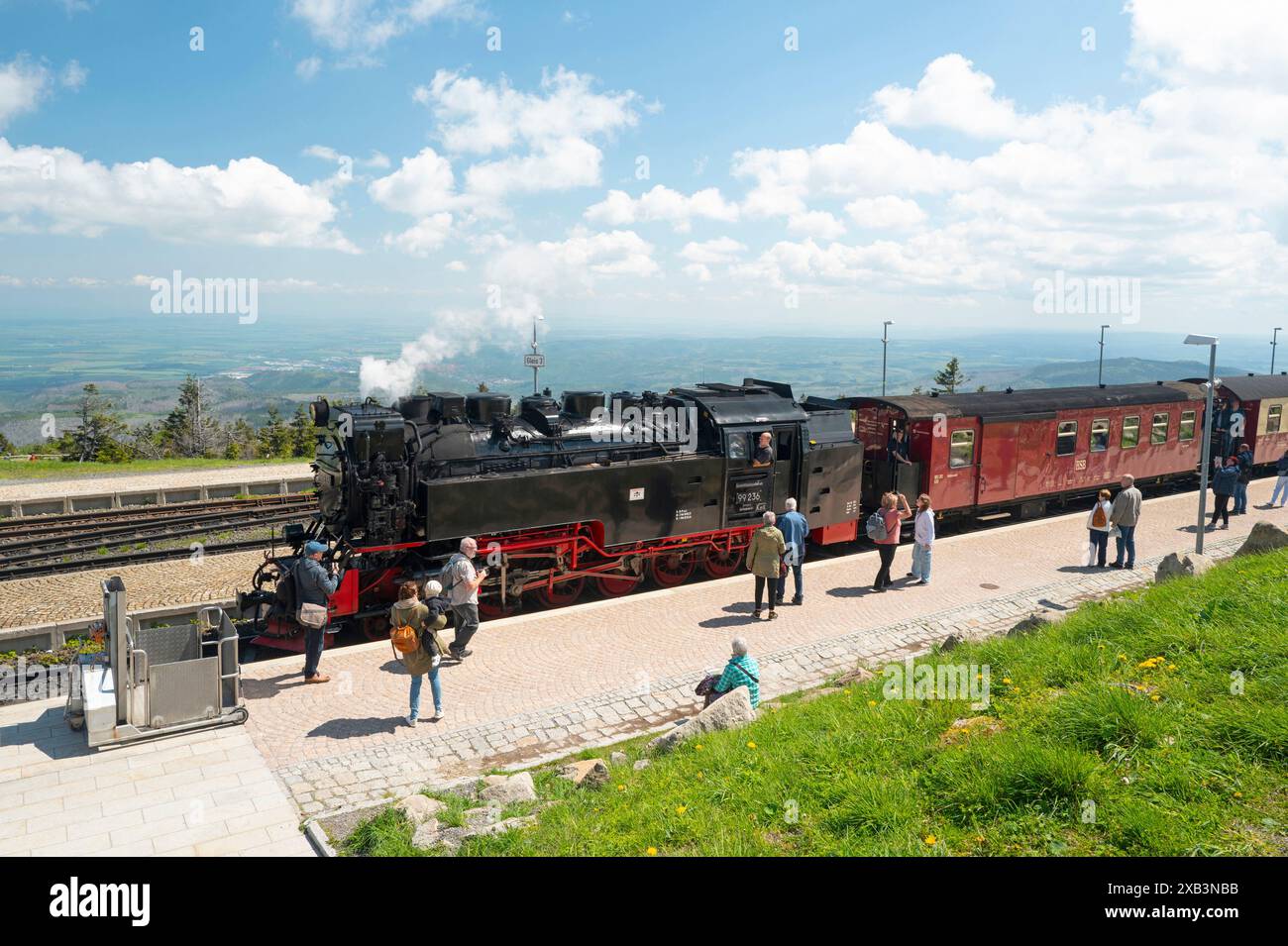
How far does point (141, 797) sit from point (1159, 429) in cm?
2244

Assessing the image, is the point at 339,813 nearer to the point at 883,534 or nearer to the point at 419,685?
the point at 419,685

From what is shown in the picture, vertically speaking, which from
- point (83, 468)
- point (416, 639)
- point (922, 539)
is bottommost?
point (83, 468)

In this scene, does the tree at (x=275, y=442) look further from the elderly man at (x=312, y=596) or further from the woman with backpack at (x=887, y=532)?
the woman with backpack at (x=887, y=532)

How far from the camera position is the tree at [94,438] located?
30784mm

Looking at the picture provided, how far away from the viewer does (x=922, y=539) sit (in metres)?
13.7

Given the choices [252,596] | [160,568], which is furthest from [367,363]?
[252,596]

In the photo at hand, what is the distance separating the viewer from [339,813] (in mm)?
6727

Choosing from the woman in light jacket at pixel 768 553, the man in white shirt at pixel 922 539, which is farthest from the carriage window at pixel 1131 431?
the woman in light jacket at pixel 768 553

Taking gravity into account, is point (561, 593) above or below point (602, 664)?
above

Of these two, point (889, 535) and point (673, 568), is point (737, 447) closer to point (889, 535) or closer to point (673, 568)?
point (673, 568)

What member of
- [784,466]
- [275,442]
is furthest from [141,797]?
[275,442]

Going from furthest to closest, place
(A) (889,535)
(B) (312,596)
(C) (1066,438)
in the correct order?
1. (C) (1066,438)
2. (A) (889,535)
3. (B) (312,596)
